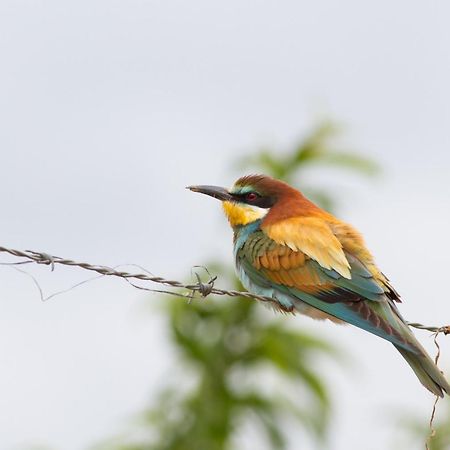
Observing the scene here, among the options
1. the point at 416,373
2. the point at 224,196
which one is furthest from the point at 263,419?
the point at 416,373

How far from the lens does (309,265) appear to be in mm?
9484

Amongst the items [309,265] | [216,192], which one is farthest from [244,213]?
[309,265]

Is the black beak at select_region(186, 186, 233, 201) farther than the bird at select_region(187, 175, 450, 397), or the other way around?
the black beak at select_region(186, 186, 233, 201)

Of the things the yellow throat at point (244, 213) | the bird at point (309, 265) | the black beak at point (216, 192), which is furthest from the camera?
the black beak at point (216, 192)

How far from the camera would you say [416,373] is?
879 cm

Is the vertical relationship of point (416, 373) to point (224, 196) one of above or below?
below

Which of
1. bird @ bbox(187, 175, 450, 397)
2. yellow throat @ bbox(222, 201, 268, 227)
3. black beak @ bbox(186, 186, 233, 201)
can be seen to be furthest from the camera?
black beak @ bbox(186, 186, 233, 201)

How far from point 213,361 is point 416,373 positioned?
4.58m

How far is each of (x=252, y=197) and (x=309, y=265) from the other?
0.67 m

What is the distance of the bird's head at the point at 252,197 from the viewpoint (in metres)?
9.94

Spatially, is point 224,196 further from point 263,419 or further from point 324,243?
point 263,419

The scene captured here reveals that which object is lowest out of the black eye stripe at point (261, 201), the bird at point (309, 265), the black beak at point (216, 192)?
the bird at point (309, 265)

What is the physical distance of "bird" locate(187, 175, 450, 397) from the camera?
9.00 m

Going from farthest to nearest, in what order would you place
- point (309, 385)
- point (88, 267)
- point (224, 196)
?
point (309, 385)
point (224, 196)
point (88, 267)
